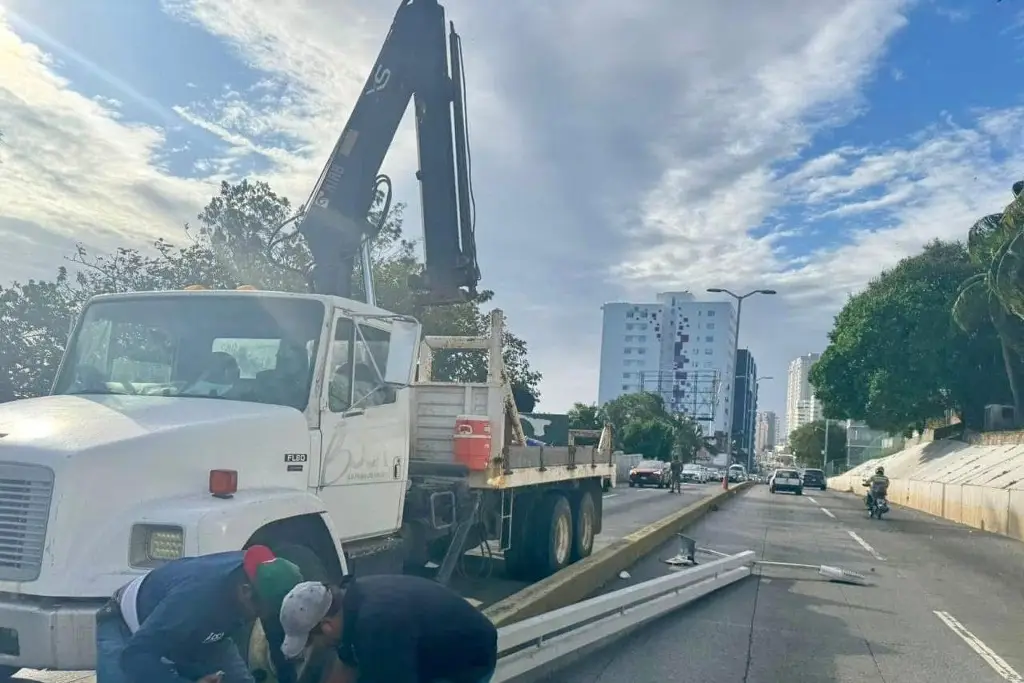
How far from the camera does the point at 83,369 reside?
5.91 m

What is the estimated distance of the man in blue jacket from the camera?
125 inches

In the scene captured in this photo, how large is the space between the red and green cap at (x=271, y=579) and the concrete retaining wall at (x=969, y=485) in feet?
70.6

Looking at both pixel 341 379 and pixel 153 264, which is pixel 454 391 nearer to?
pixel 341 379

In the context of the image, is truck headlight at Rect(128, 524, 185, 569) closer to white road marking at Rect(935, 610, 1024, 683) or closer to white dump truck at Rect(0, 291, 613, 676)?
white dump truck at Rect(0, 291, 613, 676)

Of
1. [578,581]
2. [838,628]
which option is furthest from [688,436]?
[578,581]

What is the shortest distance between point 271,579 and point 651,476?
3800 cm

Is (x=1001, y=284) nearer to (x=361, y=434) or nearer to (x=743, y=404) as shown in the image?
(x=361, y=434)

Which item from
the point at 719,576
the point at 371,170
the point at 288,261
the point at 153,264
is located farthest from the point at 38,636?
the point at 153,264

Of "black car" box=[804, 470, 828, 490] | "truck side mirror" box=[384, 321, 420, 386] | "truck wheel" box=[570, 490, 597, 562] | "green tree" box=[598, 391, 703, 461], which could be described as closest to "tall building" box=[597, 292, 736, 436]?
"green tree" box=[598, 391, 703, 461]

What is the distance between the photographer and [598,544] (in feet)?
47.5

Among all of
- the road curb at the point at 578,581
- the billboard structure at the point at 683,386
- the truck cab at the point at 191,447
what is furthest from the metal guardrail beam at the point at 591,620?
the billboard structure at the point at 683,386

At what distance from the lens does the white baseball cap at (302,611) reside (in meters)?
3.00

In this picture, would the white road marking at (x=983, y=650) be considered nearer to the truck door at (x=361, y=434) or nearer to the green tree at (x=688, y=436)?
the truck door at (x=361, y=434)

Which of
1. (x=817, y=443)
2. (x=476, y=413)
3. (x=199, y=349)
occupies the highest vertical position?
(x=817, y=443)
